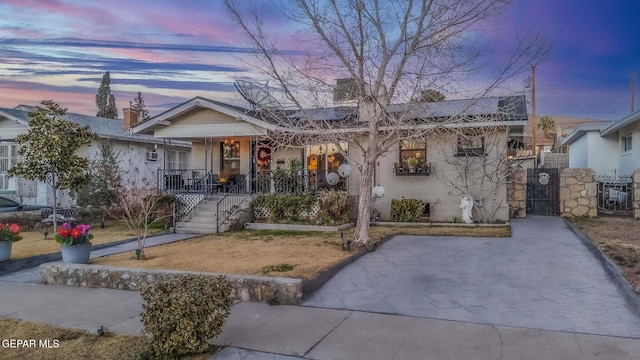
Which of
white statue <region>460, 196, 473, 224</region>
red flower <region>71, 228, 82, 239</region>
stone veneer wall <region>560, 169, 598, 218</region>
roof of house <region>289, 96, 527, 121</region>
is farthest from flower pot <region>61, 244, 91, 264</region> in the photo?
stone veneer wall <region>560, 169, 598, 218</region>

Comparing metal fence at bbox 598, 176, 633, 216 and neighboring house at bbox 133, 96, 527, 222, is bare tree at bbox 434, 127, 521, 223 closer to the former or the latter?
neighboring house at bbox 133, 96, 527, 222

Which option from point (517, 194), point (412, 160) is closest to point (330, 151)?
point (412, 160)

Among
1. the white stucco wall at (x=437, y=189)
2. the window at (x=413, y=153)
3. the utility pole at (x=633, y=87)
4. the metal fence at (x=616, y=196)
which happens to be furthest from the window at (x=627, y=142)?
the utility pole at (x=633, y=87)

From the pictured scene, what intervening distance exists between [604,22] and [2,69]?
69.4 feet

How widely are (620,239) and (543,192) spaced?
6.89 metres

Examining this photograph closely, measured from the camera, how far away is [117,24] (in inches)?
538

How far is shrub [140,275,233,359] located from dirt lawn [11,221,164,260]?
6817 mm

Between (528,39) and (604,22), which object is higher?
(604,22)

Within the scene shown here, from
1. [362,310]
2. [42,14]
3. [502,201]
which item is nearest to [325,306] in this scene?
[362,310]

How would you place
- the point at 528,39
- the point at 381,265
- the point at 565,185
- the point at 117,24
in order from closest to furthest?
the point at 381,265 < the point at 528,39 < the point at 117,24 < the point at 565,185

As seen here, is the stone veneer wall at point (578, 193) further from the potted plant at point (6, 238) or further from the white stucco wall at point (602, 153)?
the potted plant at point (6, 238)

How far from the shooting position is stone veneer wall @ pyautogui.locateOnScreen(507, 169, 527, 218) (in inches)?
638

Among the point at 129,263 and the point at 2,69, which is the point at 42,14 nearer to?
the point at 2,69

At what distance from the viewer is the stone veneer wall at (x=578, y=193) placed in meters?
16.0
